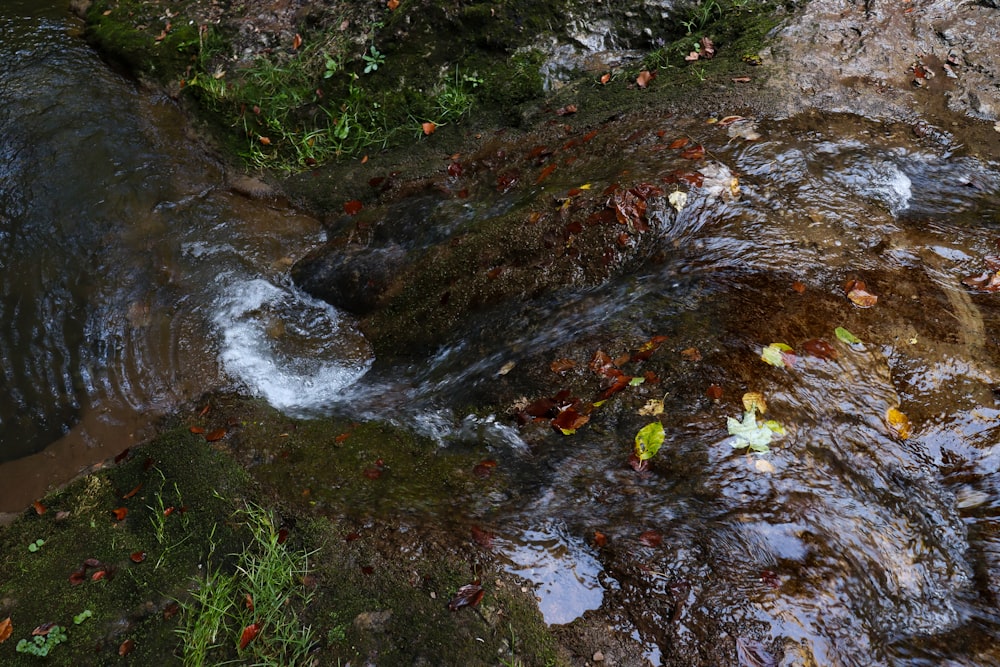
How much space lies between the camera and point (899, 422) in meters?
2.98

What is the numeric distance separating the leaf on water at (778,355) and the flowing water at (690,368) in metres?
0.04

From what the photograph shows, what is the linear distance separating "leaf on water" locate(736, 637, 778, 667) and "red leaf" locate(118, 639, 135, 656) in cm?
263

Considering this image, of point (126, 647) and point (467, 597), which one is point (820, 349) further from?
point (126, 647)

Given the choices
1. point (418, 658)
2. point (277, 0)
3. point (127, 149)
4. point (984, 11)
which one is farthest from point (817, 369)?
point (277, 0)

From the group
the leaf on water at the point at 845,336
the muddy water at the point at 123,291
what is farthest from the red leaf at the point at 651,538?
the muddy water at the point at 123,291

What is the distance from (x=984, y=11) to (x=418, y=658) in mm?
6625

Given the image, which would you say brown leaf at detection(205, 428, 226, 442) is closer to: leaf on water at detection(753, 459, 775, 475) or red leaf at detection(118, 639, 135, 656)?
red leaf at detection(118, 639, 135, 656)

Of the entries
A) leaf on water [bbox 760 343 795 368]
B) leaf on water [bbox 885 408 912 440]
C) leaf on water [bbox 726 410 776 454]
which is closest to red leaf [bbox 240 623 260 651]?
leaf on water [bbox 726 410 776 454]

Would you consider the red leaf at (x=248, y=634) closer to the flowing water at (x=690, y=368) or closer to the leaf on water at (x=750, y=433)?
the flowing water at (x=690, y=368)

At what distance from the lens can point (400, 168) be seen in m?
5.73

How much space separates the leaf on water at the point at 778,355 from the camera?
3.06 metres

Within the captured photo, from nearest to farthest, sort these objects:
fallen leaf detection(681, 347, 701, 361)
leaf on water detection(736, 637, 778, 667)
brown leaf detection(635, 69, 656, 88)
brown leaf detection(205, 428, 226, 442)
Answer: leaf on water detection(736, 637, 778, 667), fallen leaf detection(681, 347, 701, 361), brown leaf detection(205, 428, 226, 442), brown leaf detection(635, 69, 656, 88)

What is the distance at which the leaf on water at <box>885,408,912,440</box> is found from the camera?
2963 mm

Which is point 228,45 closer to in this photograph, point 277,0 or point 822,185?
point 277,0
